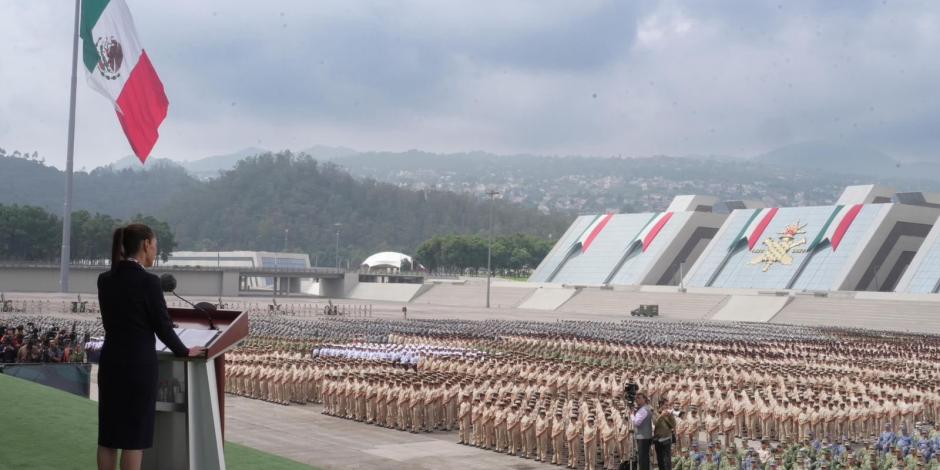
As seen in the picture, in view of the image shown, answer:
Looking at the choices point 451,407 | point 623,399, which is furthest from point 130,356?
point 623,399

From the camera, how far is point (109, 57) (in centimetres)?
2331

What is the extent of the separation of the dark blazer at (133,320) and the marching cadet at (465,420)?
1126cm

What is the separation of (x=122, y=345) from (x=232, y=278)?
86014 millimetres

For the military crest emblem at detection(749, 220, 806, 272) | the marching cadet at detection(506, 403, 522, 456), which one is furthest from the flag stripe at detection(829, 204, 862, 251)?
the marching cadet at detection(506, 403, 522, 456)

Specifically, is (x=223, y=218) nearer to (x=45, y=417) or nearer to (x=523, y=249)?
(x=523, y=249)

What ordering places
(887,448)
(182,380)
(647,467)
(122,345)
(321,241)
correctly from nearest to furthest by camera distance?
→ (122,345)
(182,380)
(647,467)
(887,448)
(321,241)

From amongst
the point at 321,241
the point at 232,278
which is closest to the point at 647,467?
the point at 232,278

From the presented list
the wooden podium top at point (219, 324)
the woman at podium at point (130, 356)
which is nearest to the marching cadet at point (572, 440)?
the wooden podium top at point (219, 324)

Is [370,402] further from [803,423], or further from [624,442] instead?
[803,423]

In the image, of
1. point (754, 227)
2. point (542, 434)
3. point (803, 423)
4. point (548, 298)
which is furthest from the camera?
point (754, 227)

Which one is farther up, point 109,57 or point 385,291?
point 109,57

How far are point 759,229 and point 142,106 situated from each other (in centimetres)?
6166

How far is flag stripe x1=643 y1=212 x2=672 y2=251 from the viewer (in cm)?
8419

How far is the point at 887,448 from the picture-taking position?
12992mm
